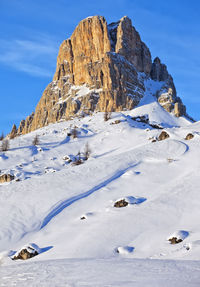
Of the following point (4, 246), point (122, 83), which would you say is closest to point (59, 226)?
point (4, 246)

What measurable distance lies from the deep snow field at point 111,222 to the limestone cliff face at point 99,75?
7546 cm

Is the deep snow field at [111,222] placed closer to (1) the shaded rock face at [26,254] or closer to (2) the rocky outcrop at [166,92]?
(1) the shaded rock face at [26,254]

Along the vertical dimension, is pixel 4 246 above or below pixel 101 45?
below

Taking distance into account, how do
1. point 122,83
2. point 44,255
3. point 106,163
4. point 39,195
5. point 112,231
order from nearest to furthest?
point 44,255 → point 112,231 → point 39,195 → point 106,163 → point 122,83

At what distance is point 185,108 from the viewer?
110 meters

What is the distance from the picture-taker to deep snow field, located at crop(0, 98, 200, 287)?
7234mm

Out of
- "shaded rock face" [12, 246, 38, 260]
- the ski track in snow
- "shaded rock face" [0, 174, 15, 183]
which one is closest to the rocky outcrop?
"shaded rock face" [0, 174, 15, 183]

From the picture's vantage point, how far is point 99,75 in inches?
4348

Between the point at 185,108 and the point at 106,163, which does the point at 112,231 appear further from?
the point at 185,108

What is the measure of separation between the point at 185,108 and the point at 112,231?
10143 cm

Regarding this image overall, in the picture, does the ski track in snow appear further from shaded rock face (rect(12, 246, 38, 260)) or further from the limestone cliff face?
the limestone cliff face

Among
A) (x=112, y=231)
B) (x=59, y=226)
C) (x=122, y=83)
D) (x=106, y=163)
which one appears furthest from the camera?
(x=122, y=83)

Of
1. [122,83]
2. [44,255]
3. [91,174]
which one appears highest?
[122,83]

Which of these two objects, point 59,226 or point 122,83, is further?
point 122,83
